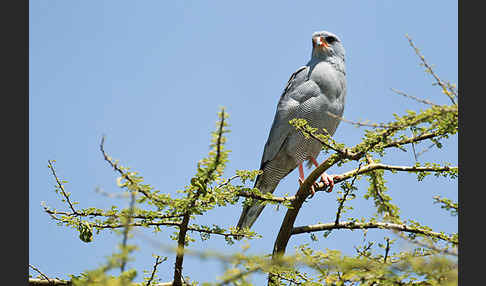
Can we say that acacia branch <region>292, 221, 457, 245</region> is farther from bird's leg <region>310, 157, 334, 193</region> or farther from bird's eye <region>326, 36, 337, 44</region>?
bird's eye <region>326, 36, 337, 44</region>

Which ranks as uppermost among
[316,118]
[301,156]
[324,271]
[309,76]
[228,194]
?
[309,76]

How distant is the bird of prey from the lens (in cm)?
609

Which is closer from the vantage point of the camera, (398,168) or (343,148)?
(343,148)

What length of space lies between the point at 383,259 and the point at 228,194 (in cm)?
114

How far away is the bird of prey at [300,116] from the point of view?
20.0 feet

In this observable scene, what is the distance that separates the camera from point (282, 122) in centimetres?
619

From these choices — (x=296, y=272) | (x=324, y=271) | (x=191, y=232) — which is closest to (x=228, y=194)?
(x=191, y=232)

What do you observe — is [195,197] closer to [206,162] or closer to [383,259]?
[206,162]

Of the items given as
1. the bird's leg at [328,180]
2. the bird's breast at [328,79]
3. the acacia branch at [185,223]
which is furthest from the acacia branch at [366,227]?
the bird's breast at [328,79]

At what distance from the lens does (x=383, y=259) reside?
316 centimetres

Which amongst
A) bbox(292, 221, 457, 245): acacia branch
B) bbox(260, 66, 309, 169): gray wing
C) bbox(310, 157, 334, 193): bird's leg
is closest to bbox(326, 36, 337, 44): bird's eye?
Result: bbox(260, 66, 309, 169): gray wing

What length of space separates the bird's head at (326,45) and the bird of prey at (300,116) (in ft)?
1.10

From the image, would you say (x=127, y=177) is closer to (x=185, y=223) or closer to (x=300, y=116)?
(x=185, y=223)

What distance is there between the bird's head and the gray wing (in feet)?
1.69
